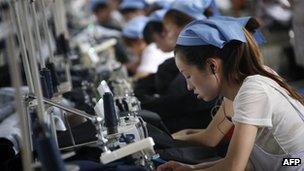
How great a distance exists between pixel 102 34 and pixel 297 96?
12.5 ft

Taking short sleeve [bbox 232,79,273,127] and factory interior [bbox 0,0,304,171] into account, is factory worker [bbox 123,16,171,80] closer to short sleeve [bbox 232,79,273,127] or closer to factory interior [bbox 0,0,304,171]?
factory interior [bbox 0,0,304,171]

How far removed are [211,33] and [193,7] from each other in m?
1.09

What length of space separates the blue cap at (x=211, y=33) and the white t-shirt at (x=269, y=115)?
15 cm

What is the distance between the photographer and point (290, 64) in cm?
482

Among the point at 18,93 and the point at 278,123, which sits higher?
the point at 18,93

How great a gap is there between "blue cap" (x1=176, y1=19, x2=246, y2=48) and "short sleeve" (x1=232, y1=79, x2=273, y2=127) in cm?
16

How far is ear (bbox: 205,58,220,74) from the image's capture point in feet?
5.63

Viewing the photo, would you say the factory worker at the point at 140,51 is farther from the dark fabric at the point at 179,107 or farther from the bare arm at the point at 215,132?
the bare arm at the point at 215,132

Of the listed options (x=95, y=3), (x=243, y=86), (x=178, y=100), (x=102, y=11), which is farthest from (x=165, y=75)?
(x=95, y=3)

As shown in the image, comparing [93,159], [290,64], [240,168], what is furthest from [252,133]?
[290,64]

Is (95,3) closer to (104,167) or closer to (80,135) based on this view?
(80,135)

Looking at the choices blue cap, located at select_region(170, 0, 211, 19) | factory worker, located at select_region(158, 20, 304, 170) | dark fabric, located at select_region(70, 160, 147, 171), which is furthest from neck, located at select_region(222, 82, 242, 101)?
blue cap, located at select_region(170, 0, 211, 19)

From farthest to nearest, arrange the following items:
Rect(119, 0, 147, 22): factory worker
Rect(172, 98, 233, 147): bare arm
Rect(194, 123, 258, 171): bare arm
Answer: Rect(119, 0, 147, 22): factory worker < Rect(172, 98, 233, 147): bare arm < Rect(194, 123, 258, 171): bare arm

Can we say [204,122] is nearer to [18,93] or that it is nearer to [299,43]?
[299,43]
